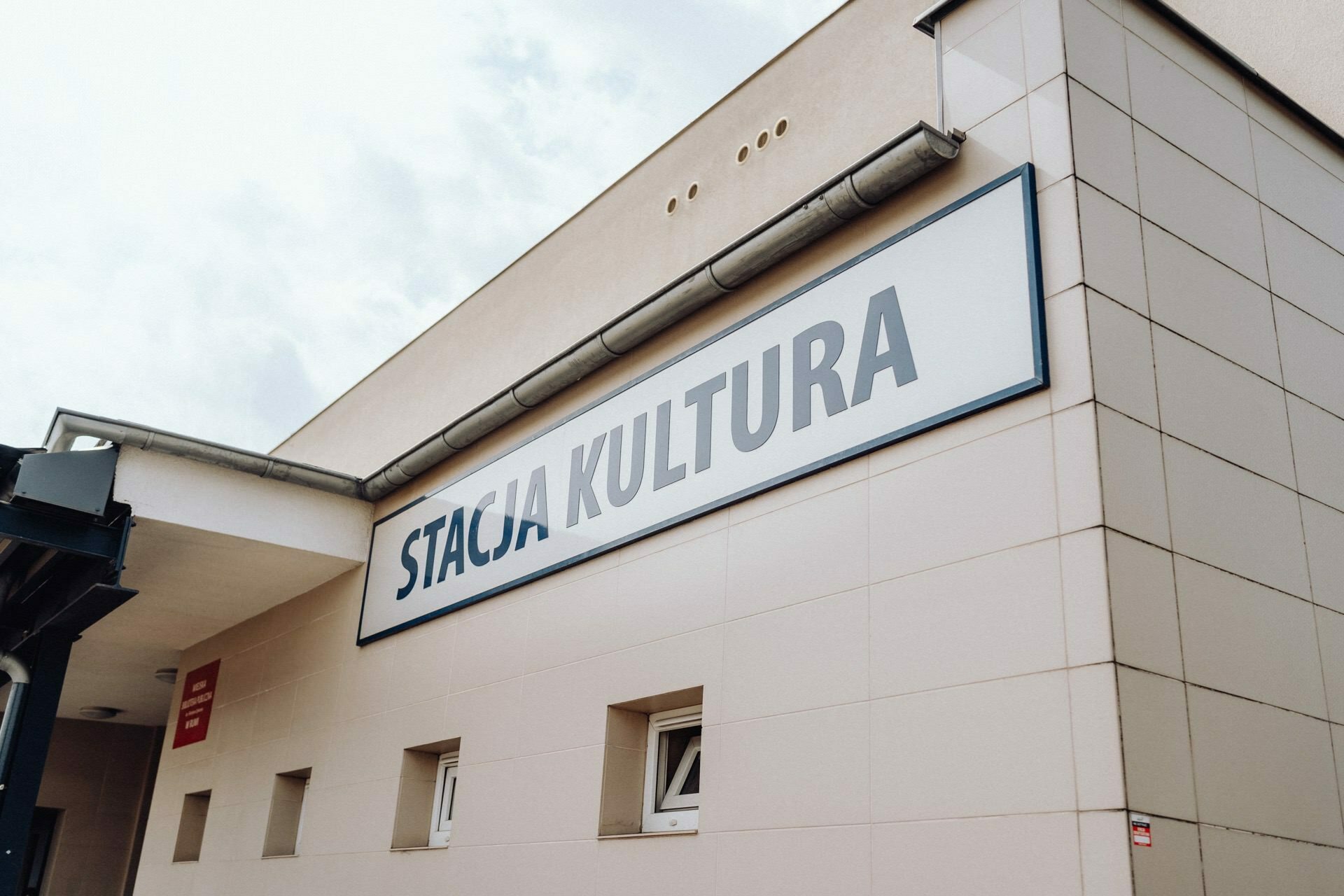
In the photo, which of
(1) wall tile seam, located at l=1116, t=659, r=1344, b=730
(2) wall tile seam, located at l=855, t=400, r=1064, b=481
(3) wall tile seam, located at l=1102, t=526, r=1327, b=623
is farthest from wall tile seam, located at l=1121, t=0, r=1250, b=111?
(1) wall tile seam, located at l=1116, t=659, r=1344, b=730

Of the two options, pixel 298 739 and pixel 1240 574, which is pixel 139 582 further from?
pixel 1240 574

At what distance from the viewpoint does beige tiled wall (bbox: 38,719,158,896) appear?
1348cm

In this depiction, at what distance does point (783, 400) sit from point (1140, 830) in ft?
7.72

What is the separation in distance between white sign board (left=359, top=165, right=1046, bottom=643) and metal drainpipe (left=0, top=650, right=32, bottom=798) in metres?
2.38

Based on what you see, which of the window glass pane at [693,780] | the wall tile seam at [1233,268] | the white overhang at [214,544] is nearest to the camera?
the wall tile seam at [1233,268]

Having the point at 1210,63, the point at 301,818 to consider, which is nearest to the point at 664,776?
the point at 301,818

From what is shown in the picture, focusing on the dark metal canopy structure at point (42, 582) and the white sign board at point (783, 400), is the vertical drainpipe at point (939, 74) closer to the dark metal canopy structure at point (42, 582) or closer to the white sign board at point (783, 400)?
the white sign board at point (783, 400)

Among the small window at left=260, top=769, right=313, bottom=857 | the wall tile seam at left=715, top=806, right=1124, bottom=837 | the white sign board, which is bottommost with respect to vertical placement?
the wall tile seam at left=715, top=806, right=1124, bottom=837

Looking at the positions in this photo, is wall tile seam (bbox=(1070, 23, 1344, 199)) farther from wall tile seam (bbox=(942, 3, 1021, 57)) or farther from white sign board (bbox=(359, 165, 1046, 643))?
white sign board (bbox=(359, 165, 1046, 643))

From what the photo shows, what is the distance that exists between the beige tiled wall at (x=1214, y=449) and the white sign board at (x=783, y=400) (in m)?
0.37

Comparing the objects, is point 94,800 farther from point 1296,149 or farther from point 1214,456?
point 1296,149

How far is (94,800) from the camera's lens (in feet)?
45.4

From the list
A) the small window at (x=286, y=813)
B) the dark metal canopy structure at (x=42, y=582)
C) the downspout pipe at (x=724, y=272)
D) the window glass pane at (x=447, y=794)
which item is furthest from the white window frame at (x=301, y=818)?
the downspout pipe at (x=724, y=272)

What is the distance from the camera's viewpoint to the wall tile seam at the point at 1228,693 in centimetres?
358
